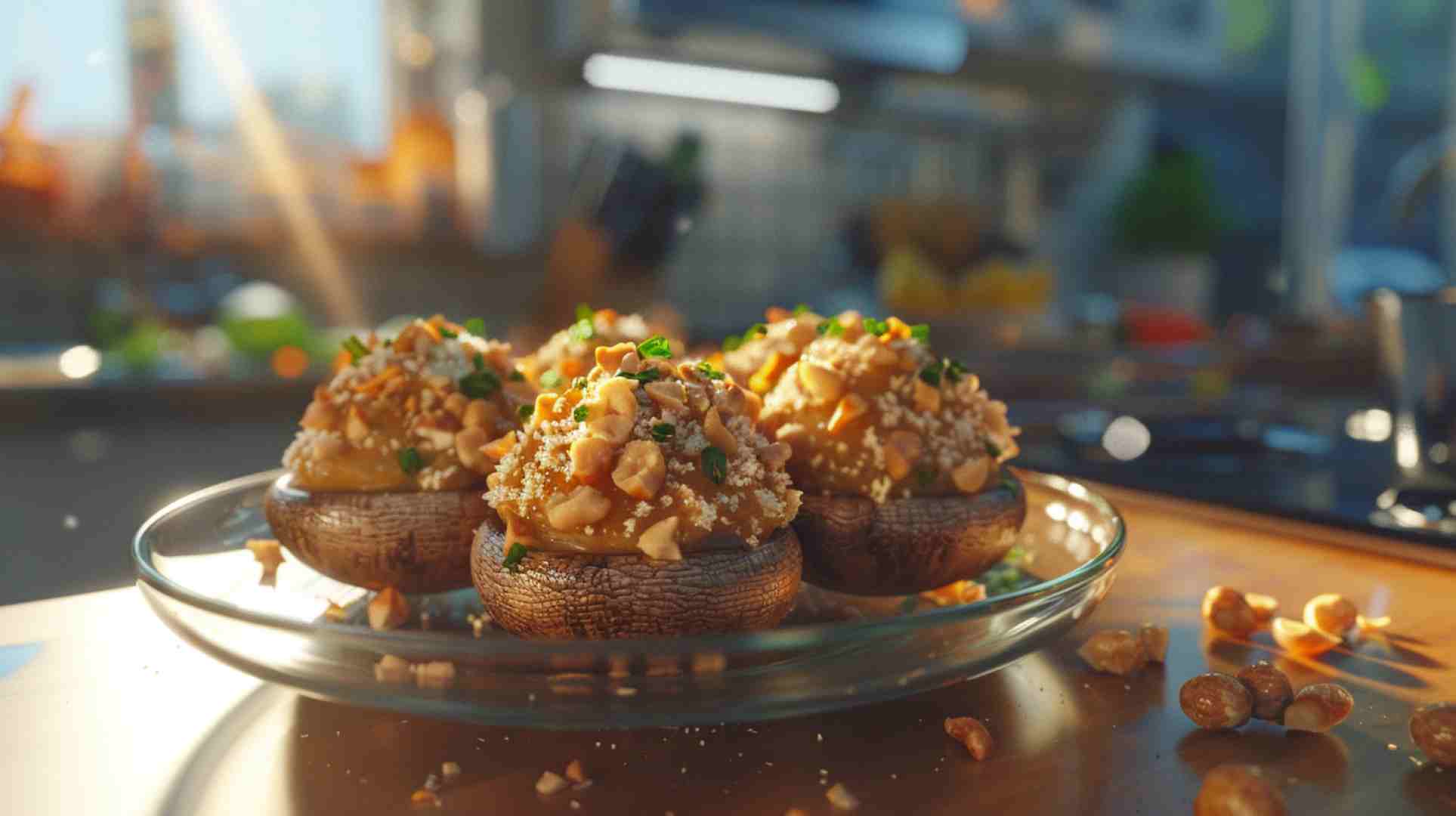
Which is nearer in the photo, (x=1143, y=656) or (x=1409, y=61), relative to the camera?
(x=1143, y=656)

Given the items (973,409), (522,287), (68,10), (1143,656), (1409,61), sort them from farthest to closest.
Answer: (1409,61) → (522,287) → (68,10) → (973,409) → (1143,656)

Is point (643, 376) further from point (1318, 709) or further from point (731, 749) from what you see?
point (1318, 709)

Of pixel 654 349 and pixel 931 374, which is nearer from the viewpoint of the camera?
pixel 654 349

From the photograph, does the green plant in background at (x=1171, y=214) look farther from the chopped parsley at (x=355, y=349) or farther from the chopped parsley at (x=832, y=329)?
the chopped parsley at (x=355, y=349)

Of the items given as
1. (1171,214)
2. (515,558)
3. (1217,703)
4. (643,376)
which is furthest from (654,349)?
(1171,214)

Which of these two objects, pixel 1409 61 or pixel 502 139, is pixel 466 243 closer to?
pixel 502 139

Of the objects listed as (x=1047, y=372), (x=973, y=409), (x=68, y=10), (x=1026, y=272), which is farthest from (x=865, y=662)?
(x=68, y=10)
